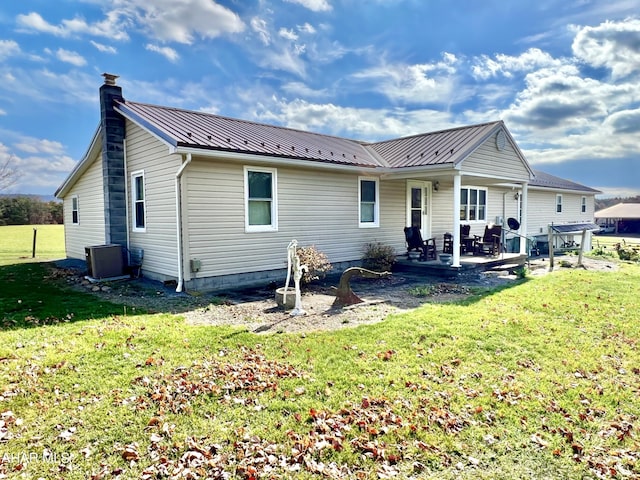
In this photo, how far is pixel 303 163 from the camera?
10.0 metres

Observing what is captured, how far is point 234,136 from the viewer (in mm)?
9797

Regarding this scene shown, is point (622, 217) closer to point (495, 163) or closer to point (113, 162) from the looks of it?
point (495, 163)

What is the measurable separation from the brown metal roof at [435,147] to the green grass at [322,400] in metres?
6.20

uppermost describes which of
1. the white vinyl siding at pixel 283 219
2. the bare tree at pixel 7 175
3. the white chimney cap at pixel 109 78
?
the white chimney cap at pixel 109 78

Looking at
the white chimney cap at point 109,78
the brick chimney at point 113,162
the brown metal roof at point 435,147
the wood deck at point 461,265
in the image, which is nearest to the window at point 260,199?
the brick chimney at point 113,162

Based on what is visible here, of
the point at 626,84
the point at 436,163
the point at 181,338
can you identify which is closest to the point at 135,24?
the point at 436,163

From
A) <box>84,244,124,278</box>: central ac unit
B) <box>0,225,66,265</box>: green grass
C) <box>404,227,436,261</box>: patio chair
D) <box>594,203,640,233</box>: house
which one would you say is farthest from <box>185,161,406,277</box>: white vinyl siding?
<box>594,203,640,233</box>: house

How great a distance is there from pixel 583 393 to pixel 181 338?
16.3 feet

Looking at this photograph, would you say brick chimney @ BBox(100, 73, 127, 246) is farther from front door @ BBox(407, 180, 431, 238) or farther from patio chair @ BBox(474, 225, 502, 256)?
patio chair @ BBox(474, 225, 502, 256)

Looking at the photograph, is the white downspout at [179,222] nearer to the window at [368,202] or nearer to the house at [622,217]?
the window at [368,202]

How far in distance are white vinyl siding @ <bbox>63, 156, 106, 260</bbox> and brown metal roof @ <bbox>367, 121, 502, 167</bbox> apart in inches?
380

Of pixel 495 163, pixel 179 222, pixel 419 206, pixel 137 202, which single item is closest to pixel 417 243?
pixel 419 206

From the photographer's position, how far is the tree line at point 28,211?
110 feet

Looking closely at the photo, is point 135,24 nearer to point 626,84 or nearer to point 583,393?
point 583,393
